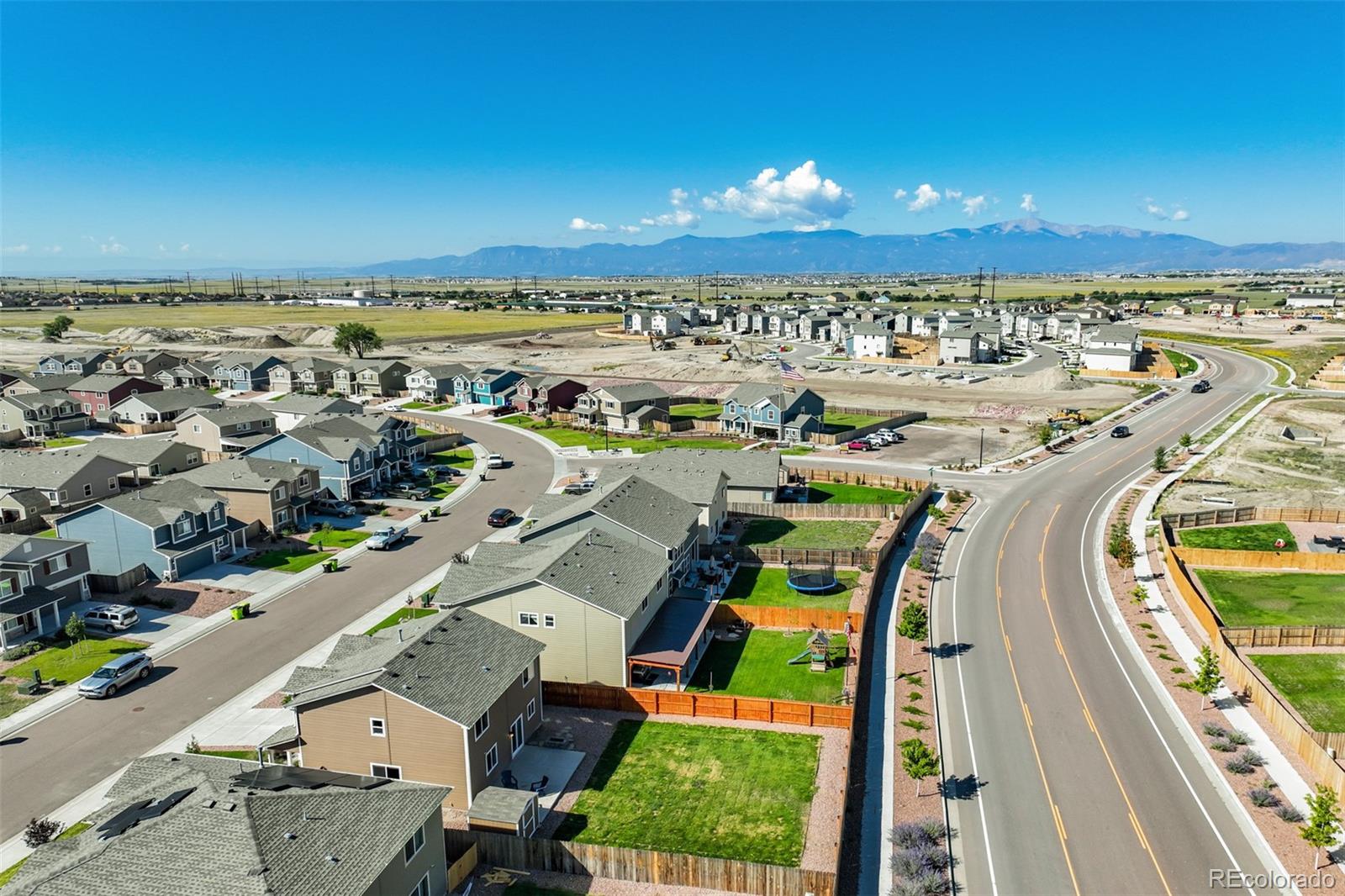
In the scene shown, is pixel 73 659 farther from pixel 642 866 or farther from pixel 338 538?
pixel 642 866

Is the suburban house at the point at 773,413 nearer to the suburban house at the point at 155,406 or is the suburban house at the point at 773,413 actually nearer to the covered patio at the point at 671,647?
the covered patio at the point at 671,647

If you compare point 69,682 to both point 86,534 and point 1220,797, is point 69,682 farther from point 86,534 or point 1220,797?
point 1220,797

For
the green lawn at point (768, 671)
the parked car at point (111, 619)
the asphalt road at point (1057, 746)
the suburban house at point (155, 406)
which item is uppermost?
the suburban house at point (155, 406)

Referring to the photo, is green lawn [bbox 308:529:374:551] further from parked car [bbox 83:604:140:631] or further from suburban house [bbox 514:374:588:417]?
suburban house [bbox 514:374:588:417]

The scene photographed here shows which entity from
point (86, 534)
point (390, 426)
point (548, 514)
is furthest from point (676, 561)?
point (390, 426)

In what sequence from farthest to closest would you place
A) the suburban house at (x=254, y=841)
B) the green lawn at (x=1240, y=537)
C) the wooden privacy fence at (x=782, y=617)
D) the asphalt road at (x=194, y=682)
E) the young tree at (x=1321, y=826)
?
the green lawn at (x=1240, y=537) → the wooden privacy fence at (x=782, y=617) → the asphalt road at (x=194, y=682) → the young tree at (x=1321, y=826) → the suburban house at (x=254, y=841)

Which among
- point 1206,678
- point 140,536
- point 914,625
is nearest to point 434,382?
point 140,536

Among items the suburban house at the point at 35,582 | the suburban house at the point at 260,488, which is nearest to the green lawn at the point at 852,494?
the suburban house at the point at 260,488

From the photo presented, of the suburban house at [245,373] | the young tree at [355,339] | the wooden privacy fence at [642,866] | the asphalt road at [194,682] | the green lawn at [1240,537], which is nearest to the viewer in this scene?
the wooden privacy fence at [642,866]
